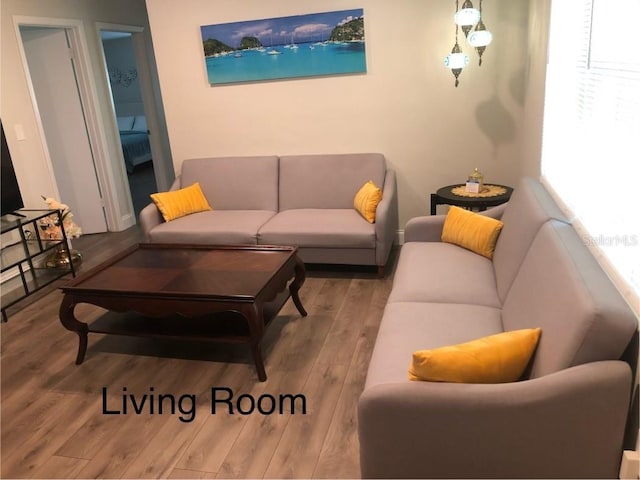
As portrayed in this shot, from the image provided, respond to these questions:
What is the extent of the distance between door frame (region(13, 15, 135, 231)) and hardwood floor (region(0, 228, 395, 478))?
1.98m

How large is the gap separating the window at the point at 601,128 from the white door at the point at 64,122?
4196 millimetres

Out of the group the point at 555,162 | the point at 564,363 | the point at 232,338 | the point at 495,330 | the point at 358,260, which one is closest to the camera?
the point at 564,363

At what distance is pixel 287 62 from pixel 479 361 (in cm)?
331

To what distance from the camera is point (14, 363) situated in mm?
3004

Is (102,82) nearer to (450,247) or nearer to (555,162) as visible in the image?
(450,247)

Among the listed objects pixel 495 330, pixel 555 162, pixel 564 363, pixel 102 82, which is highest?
pixel 102 82

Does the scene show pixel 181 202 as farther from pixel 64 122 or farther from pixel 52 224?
pixel 64 122

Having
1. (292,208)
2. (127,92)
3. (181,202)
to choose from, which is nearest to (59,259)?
(181,202)

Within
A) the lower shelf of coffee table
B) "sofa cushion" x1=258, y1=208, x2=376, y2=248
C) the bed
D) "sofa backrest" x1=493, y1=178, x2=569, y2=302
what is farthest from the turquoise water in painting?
the bed

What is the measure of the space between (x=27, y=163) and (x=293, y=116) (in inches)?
90.7

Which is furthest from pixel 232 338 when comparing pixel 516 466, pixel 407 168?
pixel 407 168

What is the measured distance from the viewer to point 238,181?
14.7ft

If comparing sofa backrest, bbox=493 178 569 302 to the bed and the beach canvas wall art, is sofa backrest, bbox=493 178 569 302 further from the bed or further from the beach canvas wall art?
the bed

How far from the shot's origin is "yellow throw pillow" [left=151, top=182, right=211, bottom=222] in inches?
168
